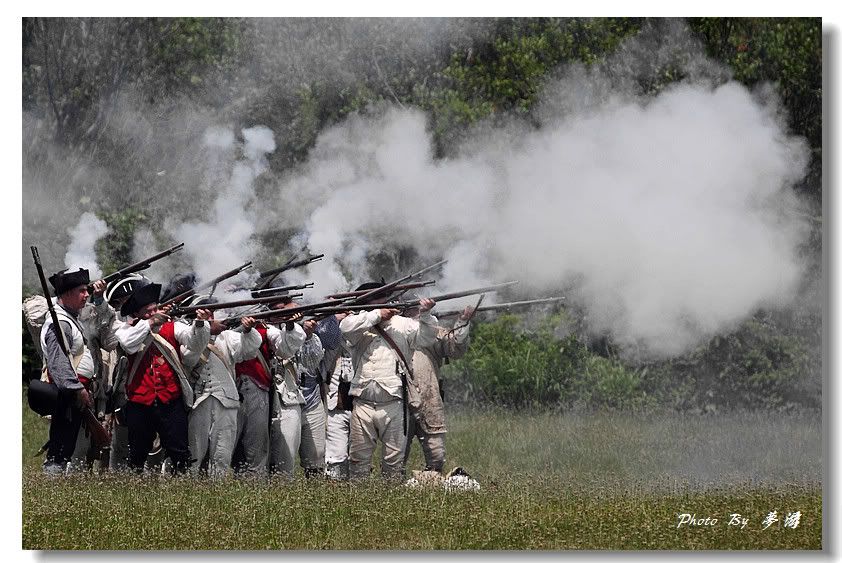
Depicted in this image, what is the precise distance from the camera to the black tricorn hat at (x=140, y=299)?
41.0ft

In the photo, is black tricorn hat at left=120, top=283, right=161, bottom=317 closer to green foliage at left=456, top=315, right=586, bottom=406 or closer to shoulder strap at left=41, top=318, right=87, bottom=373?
shoulder strap at left=41, top=318, right=87, bottom=373

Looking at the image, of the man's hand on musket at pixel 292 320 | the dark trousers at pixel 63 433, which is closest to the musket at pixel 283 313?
the man's hand on musket at pixel 292 320

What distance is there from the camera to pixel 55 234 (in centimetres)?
1267

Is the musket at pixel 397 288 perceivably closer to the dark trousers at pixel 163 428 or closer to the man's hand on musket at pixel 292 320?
the man's hand on musket at pixel 292 320

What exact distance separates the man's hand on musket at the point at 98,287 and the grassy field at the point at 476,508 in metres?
1.26

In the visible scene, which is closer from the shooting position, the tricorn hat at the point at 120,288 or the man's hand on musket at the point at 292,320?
the man's hand on musket at the point at 292,320

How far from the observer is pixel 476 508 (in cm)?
1178

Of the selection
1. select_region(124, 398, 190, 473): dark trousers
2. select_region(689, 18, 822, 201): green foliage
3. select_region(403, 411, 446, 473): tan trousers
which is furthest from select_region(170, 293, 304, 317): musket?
select_region(689, 18, 822, 201): green foliage

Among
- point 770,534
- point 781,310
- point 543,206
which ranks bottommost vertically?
point 770,534

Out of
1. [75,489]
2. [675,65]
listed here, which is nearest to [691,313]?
[675,65]

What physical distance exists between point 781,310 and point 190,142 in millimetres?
4418

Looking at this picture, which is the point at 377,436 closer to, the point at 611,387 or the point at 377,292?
the point at 377,292

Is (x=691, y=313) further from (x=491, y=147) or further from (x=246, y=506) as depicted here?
(x=246, y=506)

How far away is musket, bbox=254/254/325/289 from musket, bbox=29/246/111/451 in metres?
1.62
